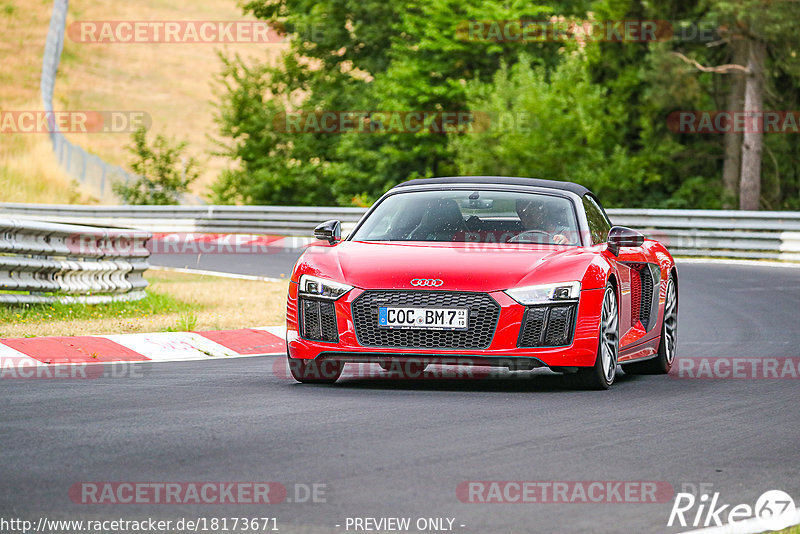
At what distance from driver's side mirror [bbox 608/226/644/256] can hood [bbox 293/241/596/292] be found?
0.38 metres

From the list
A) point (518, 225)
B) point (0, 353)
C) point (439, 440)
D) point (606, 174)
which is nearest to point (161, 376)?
point (0, 353)

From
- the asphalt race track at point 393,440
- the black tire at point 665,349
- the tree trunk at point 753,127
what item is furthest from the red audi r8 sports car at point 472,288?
the tree trunk at point 753,127

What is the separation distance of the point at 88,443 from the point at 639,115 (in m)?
38.9

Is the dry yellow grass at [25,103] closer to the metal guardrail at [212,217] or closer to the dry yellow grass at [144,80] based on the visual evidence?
the dry yellow grass at [144,80]

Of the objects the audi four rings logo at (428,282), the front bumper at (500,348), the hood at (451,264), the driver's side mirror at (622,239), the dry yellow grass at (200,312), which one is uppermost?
the driver's side mirror at (622,239)

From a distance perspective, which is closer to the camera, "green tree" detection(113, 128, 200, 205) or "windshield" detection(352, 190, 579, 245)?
"windshield" detection(352, 190, 579, 245)

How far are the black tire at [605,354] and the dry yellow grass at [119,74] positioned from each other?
6880 cm

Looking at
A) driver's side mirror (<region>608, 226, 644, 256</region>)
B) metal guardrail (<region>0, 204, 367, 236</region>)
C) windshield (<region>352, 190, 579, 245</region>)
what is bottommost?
metal guardrail (<region>0, 204, 367, 236</region>)

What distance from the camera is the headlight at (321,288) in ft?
30.7

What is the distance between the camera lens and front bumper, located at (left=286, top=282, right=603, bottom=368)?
912 centimetres

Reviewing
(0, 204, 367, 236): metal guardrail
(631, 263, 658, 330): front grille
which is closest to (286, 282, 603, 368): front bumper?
(631, 263, 658, 330): front grille

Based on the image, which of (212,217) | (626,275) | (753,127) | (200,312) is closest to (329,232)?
(626,275)

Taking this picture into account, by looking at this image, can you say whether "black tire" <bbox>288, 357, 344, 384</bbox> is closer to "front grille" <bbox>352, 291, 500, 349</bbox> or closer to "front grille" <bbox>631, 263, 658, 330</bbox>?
"front grille" <bbox>352, 291, 500, 349</bbox>

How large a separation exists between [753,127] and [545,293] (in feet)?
98.5
